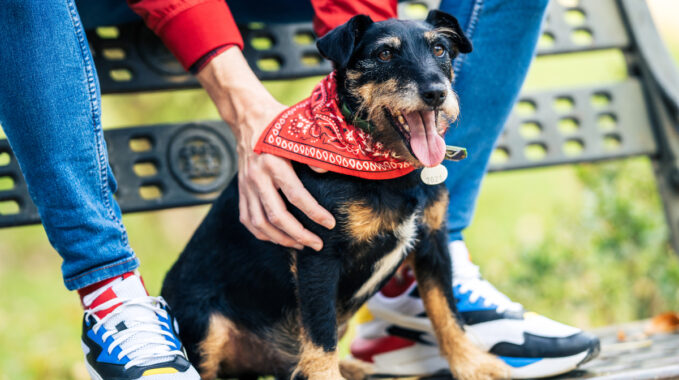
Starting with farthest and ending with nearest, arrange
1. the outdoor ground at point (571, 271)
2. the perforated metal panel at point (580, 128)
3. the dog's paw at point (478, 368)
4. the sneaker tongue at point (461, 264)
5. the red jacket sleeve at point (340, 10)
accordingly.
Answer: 1. the outdoor ground at point (571, 271)
2. the perforated metal panel at point (580, 128)
3. the sneaker tongue at point (461, 264)
4. the red jacket sleeve at point (340, 10)
5. the dog's paw at point (478, 368)

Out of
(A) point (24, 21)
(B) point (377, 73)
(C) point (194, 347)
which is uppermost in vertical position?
(A) point (24, 21)

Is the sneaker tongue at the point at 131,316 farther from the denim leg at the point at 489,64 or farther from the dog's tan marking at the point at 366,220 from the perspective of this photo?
the denim leg at the point at 489,64

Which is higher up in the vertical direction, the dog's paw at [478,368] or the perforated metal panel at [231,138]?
the perforated metal panel at [231,138]

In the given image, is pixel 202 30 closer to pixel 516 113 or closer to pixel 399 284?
pixel 399 284

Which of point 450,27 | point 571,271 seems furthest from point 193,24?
point 571,271

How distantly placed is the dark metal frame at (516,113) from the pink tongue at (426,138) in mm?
987

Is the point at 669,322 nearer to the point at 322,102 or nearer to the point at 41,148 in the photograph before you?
the point at 322,102

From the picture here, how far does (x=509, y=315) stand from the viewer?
6.28 ft

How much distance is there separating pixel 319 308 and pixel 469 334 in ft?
1.79

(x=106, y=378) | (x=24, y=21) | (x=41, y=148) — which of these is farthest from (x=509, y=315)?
(x=24, y=21)

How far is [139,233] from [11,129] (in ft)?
15.7

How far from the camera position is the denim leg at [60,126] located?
1479 millimetres

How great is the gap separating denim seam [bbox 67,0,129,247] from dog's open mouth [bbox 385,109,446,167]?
0.73 metres

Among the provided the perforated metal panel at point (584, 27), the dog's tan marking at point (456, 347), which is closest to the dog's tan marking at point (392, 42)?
the dog's tan marking at point (456, 347)
